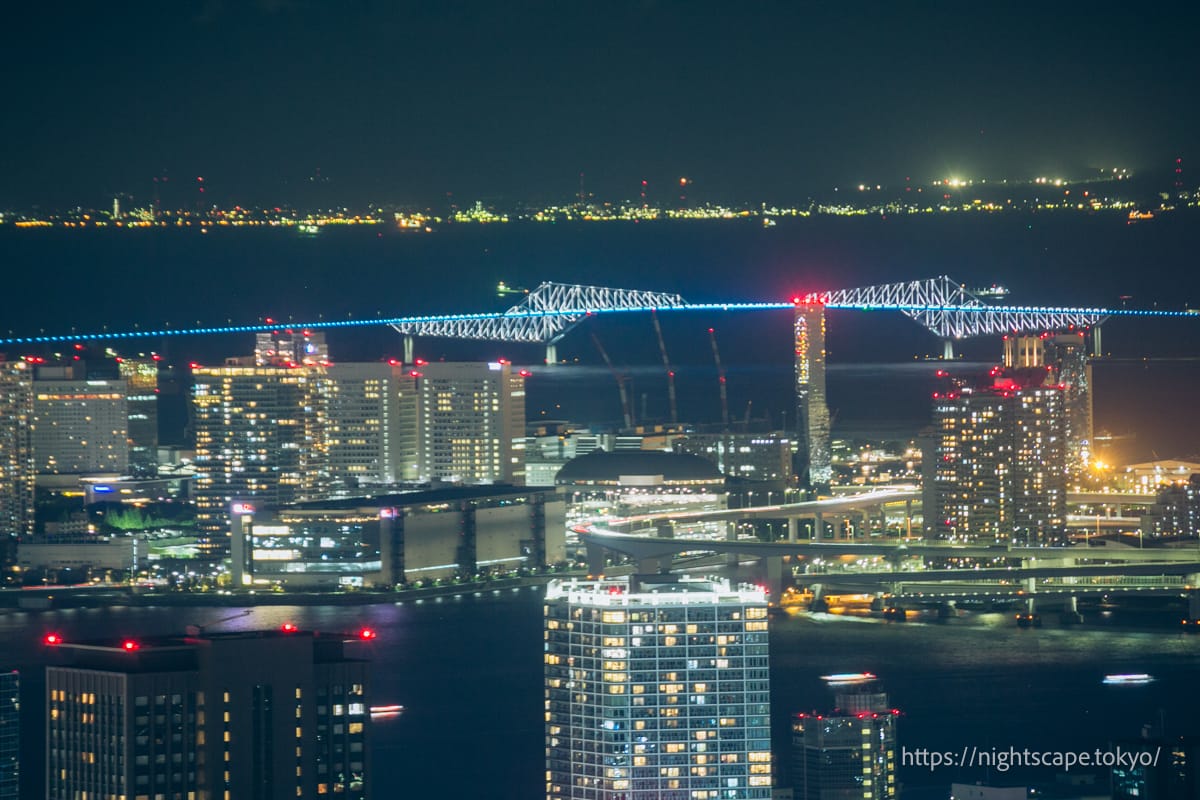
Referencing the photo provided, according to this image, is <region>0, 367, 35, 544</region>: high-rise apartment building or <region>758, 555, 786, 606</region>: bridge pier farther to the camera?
<region>0, 367, 35, 544</region>: high-rise apartment building

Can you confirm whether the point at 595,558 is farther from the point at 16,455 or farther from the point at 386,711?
the point at 386,711

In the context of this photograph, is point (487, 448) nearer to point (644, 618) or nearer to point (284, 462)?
point (284, 462)

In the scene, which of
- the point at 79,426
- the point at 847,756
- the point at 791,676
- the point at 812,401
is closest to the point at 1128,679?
the point at 791,676

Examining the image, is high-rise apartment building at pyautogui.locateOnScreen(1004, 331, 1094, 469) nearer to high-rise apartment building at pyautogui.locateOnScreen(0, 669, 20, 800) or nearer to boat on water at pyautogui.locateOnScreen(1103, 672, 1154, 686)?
boat on water at pyautogui.locateOnScreen(1103, 672, 1154, 686)

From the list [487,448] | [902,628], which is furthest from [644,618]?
[487,448]

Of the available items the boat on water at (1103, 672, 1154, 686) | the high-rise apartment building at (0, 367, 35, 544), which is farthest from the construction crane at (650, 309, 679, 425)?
the boat on water at (1103, 672, 1154, 686)

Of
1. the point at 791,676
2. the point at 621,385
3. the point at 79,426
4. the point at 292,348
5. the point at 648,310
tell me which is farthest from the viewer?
the point at 648,310

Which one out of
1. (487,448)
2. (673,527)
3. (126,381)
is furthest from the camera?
(126,381)
